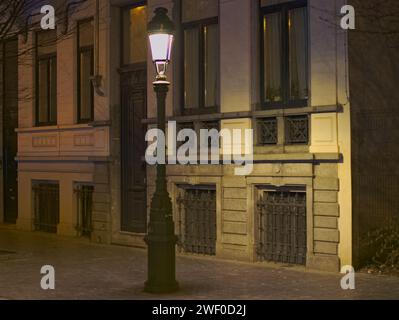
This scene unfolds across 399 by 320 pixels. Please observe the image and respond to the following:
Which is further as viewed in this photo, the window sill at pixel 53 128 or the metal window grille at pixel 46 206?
the metal window grille at pixel 46 206

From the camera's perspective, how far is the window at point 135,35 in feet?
54.5

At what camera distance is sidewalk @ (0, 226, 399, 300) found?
1034cm

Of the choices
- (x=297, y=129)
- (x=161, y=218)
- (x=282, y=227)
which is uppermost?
(x=297, y=129)

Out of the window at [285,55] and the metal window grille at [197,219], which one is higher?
the window at [285,55]

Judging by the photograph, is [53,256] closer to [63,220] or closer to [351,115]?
[63,220]

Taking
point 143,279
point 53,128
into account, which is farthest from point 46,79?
point 143,279

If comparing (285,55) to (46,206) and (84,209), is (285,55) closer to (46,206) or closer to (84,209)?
(84,209)

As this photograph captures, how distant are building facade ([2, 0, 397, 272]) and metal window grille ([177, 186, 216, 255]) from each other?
0.03 m

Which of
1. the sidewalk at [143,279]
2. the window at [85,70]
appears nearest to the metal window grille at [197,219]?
the sidewalk at [143,279]

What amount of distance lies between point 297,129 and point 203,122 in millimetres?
2453

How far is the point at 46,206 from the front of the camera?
19547mm

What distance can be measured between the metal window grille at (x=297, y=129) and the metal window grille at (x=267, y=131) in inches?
12.5

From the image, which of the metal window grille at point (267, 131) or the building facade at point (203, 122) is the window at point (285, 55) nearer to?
the building facade at point (203, 122)

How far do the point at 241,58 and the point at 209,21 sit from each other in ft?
5.11
